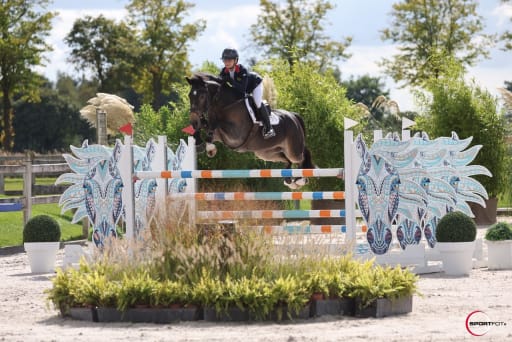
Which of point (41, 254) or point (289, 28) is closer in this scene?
point (41, 254)

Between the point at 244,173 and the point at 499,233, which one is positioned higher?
the point at 244,173

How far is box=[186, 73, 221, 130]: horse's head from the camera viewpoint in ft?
25.1

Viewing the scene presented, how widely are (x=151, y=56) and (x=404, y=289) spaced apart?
26.3 m

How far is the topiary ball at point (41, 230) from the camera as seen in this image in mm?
9219

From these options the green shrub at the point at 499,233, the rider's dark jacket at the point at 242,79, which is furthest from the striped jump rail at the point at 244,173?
the green shrub at the point at 499,233

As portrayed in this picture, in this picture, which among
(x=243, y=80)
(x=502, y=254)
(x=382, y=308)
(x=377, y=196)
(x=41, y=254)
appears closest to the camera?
(x=382, y=308)

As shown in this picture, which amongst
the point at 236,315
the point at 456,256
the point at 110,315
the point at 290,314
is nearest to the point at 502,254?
the point at 456,256

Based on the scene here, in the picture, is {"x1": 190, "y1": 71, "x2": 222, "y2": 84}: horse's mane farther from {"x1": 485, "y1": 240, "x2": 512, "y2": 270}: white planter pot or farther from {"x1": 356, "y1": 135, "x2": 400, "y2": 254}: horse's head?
{"x1": 485, "y1": 240, "x2": 512, "y2": 270}: white planter pot

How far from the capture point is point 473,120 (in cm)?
1619

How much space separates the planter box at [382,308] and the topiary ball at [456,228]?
2626 mm

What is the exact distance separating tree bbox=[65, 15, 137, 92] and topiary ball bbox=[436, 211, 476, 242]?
25378 millimetres

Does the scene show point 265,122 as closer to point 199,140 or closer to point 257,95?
point 257,95

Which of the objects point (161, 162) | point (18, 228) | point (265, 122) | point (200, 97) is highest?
point (200, 97)

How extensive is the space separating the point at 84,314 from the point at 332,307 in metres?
1.60
